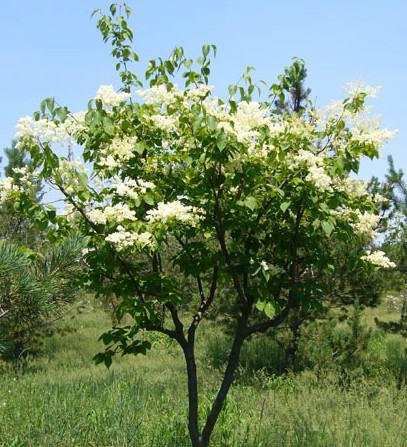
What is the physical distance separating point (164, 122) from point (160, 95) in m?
0.20

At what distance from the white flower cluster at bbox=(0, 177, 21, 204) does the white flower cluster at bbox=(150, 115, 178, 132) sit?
3.71ft

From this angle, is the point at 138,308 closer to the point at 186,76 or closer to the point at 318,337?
the point at 186,76

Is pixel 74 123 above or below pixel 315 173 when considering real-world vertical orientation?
above

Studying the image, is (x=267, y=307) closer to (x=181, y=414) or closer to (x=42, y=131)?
(x=42, y=131)

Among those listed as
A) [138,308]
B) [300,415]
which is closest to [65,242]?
[138,308]

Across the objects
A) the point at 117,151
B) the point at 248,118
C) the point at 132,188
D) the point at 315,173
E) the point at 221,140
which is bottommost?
the point at 132,188

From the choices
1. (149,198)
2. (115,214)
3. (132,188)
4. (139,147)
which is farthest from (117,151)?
(115,214)

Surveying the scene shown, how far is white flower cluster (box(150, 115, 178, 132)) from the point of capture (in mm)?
3809

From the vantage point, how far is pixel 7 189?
378 centimetres

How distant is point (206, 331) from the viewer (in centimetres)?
1566

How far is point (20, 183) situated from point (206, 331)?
1236 cm

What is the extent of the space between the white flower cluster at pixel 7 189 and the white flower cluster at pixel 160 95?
1152 millimetres

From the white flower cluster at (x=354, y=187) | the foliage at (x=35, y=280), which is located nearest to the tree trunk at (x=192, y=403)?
the foliage at (x=35, y=280)

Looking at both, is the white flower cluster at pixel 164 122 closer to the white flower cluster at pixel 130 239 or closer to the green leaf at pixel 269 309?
the white flower cluster at pixel 130 239
